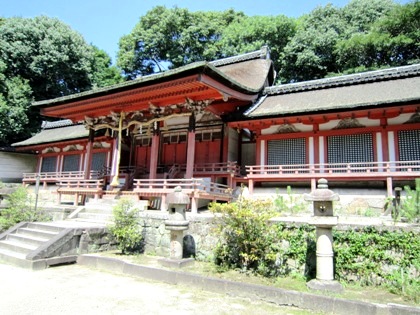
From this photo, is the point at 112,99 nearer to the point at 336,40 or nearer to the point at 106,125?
the point at 106,125

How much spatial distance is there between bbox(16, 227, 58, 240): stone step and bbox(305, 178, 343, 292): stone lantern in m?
7.38

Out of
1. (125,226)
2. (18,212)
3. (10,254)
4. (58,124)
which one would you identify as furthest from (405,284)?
(58,124)

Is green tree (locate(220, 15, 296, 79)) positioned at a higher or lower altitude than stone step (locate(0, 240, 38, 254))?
higher

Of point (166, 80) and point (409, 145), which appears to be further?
point (409, 145)

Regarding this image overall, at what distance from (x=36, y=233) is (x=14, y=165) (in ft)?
60.4

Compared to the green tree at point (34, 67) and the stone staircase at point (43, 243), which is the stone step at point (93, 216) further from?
the green tree at point (34, 67)

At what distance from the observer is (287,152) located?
1430cm

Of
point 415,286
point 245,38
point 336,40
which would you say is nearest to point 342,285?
point 415,286

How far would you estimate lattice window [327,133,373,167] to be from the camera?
502 inches

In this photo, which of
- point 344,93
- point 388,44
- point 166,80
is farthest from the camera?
point 388,44

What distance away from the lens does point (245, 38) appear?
107 feet

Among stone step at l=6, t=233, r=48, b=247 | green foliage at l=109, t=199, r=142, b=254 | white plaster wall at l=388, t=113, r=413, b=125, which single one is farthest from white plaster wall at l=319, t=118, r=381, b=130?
stone step at l=6, t=233, r=48, b=247

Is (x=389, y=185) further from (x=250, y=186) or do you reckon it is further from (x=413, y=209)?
(x=250, y=186)

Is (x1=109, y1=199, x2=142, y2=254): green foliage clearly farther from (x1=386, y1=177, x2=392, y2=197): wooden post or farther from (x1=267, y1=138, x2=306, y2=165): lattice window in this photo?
(x1=386, y1=177, x2=392, y2=197): wooden post
